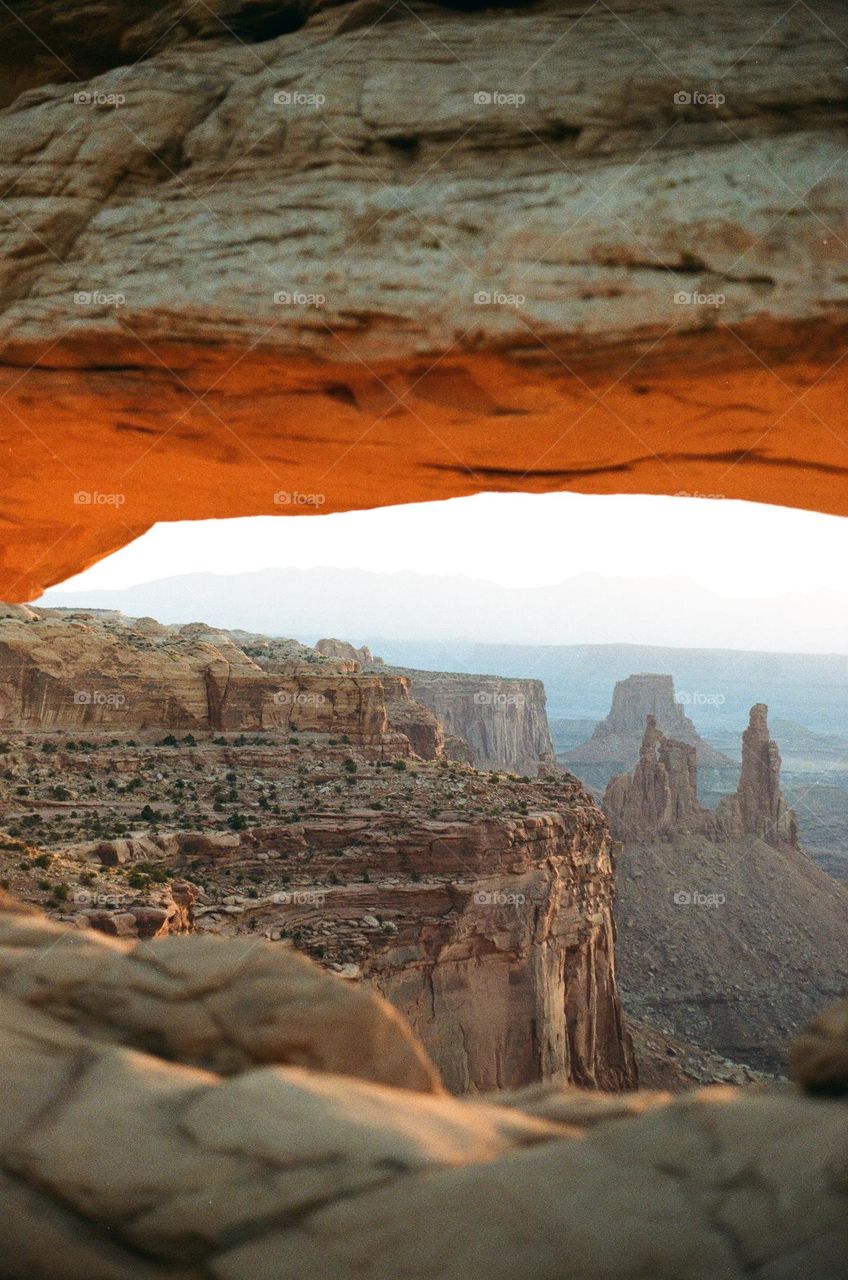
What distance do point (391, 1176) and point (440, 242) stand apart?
6914 millimetres

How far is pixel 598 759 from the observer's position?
402ft

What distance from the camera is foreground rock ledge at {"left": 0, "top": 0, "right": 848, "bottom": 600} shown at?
27.8 ft

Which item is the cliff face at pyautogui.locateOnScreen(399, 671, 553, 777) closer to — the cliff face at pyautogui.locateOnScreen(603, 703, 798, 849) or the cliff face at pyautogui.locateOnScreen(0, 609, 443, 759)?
the cliff face at pyautogui.locateOnScreen(603, 703, 798, 849)

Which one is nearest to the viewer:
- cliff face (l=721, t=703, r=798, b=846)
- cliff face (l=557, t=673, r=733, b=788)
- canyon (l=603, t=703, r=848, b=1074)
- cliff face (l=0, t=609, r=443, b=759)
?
cliff face (l=0, t=609, r=443, b=759)

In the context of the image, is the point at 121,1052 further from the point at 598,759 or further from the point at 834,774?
the point at 834,774

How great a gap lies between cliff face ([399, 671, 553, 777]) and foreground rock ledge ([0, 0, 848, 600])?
85305 mm

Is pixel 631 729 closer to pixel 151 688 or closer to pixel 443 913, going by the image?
pixel 151 688

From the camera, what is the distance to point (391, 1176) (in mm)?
4496

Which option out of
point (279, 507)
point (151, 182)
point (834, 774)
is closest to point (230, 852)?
point (279, 507)

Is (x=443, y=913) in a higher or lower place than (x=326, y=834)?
lower

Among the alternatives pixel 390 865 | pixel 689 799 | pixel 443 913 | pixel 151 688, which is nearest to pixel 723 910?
pixel 689 799

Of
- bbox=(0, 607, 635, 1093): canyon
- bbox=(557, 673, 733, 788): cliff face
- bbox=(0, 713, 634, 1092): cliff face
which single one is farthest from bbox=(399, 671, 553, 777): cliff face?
bbox=(0, 713, 634, 1092): cliff face

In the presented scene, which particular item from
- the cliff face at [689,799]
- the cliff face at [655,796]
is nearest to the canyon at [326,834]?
the cliff face at [655,796]

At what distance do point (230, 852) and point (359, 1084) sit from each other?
29.6 m
